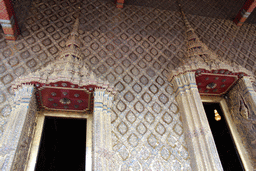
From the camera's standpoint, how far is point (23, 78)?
4215 millimetres

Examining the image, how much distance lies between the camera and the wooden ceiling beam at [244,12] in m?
7.65

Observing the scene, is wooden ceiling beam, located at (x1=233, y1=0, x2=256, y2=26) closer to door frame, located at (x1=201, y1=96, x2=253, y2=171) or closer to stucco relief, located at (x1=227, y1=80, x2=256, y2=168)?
stucco relief, located at (x1=227, y1=80, x2=256, y2=168)

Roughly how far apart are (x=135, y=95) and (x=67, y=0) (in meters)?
4.46

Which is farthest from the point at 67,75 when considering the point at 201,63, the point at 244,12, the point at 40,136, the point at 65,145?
the point at 244,12

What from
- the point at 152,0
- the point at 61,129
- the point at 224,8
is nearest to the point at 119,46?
the point at 152,0

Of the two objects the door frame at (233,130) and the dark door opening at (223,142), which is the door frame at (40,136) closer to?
the door frame at (233,130)

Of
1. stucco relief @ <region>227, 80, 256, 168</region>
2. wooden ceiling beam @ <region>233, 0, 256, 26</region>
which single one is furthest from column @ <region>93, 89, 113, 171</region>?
wooden ceiling beam @ <region>233, 0, 256, 26</region>

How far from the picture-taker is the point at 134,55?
6.12 metres

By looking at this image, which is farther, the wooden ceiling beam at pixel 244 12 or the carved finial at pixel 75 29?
the wooden ceiling beam at pixel 244 12

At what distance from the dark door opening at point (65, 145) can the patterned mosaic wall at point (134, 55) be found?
2.64m

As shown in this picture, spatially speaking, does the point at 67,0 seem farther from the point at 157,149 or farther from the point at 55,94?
the point at 157,149

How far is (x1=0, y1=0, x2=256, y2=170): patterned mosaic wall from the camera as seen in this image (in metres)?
4.53

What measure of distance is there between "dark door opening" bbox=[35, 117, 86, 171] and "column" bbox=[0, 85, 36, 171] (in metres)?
3.04

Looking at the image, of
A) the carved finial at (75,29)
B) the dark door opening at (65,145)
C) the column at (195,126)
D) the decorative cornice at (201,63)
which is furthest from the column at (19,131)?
the decorative cornice at (201,63)
